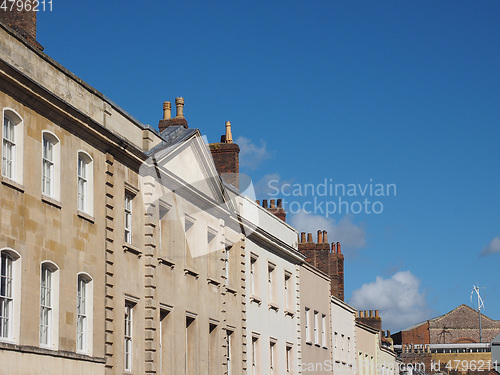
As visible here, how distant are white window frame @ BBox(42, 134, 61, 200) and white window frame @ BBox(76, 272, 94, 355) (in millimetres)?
2298

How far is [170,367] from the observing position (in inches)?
1113

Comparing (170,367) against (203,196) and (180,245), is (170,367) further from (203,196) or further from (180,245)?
(203,196)

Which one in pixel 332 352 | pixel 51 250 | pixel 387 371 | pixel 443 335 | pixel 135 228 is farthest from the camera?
pixel 443 335

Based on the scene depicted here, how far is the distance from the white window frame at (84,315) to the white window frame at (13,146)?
3588 mm

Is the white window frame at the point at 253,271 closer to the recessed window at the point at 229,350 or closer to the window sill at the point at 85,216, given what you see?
the recessed window at the point at 229,350

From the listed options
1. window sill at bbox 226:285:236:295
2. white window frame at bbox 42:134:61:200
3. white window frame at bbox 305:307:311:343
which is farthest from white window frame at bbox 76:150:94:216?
white window frame at bbox 305:307:311:343

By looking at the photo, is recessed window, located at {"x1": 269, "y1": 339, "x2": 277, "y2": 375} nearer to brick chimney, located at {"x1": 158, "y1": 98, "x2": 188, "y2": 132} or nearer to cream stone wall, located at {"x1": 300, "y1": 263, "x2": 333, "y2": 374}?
cream stone wall, located at {"x1": 300, "y1": 263, "x2": 333, "y2": 374}

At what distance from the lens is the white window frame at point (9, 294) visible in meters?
19.5

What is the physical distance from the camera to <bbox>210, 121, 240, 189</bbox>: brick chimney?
124ft

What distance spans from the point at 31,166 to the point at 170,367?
977cm

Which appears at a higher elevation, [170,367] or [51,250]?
[51,250]

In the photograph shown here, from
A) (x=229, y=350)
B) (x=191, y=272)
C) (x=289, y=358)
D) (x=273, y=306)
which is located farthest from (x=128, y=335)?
(x=289, y=358)

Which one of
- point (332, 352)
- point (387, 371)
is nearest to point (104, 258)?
point (332, 352)

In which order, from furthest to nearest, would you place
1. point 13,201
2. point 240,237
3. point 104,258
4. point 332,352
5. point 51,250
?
1. point 332,352
2. point 240,237
3. point 104,258
4. point 51,250
5. point 13,201
